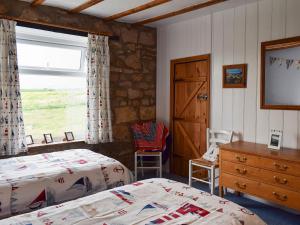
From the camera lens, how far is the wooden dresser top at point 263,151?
2.87 m

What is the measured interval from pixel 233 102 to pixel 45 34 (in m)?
2.85

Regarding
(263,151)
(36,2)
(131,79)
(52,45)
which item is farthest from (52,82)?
(263,151)

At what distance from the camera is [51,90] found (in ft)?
13.8

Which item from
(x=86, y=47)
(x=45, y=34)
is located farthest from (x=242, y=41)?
(x=45, y=34)

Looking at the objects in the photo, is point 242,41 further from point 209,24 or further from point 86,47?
point 86,47

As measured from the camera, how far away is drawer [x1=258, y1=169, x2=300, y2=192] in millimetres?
2759

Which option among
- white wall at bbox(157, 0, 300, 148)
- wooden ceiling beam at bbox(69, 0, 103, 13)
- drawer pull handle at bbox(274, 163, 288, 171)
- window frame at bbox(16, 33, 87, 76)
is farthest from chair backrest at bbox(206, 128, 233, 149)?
wooden ceiling beam at bbox(69, 0, 103, 13)

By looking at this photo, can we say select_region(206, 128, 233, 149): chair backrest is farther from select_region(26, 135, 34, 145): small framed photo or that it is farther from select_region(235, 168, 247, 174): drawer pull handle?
select_region(26, 135, 34, 145): small framed photo

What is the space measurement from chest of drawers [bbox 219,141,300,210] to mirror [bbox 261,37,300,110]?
0.57 m

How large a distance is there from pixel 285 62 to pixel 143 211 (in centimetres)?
259

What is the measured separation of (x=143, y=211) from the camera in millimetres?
1742

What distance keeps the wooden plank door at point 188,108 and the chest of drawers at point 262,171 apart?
3.00 ft

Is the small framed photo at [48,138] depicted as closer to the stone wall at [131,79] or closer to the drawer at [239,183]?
the stone wall at [131,79]

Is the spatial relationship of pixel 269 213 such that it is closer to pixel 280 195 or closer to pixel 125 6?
pixel 280 195
